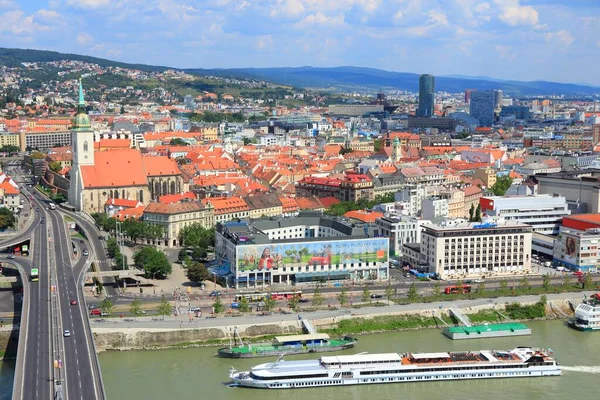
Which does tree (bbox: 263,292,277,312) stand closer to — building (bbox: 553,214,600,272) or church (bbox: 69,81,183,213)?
building (bbox: 553,214,600,272)

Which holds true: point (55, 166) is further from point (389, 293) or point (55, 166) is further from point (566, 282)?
point (566, 282)

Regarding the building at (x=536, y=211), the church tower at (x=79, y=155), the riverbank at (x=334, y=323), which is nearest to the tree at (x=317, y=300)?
the riverbank at (x=334, y=323)

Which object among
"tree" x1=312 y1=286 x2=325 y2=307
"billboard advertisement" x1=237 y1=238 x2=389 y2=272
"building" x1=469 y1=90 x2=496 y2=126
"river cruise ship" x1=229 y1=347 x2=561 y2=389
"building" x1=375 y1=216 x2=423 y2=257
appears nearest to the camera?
"river cruise ship" x1=229 y1=347 x2=561 y2=389

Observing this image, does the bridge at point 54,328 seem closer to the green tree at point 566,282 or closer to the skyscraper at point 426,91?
the green tree at point 566,282

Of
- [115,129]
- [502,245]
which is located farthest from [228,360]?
[115,129]

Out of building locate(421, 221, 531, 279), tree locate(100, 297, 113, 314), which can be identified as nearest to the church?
tree locate(100, 297, 113, 314)

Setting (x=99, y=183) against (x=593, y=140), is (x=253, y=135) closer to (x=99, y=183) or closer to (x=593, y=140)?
(x=593, y=140)
